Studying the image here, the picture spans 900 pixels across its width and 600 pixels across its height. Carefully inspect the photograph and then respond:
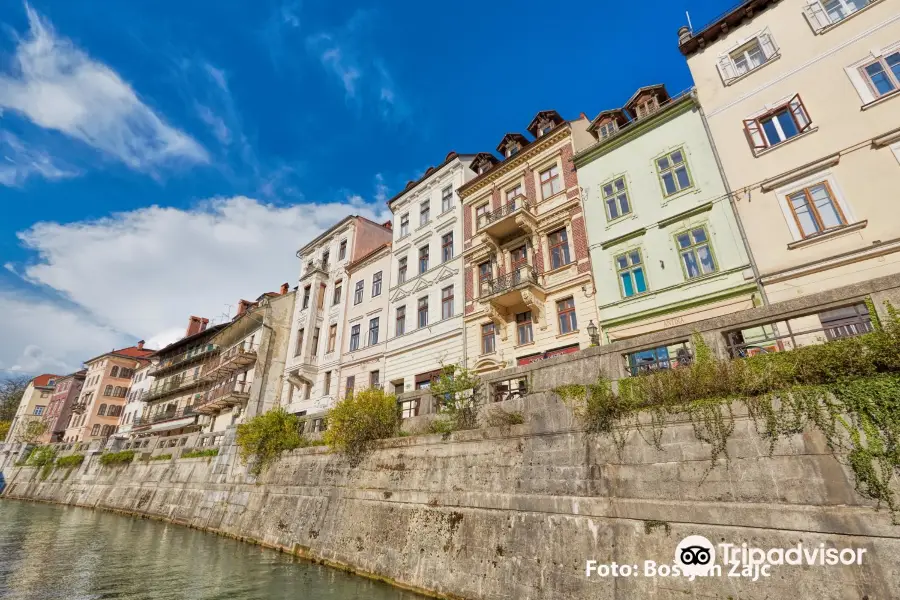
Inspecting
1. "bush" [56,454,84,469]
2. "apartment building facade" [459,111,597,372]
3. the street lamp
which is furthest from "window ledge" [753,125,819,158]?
"bush" [56,454,84,469]

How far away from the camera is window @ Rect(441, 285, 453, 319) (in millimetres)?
20956

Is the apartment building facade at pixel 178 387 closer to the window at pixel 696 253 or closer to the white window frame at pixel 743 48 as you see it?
the window at pixel 696 253

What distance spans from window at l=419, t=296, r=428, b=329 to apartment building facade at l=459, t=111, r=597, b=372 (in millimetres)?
3139

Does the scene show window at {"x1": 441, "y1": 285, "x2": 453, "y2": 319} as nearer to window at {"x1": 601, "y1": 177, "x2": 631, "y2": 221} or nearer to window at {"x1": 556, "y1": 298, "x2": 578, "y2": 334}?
→ window at {"x1": 556, "y1": 298, "x2": 578, "y2": 334}

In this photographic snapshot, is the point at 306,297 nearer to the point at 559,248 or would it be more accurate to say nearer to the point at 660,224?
the point at 559,248

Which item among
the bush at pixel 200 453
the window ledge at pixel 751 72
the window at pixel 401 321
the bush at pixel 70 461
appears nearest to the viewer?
the window ledge at pixel 751 72

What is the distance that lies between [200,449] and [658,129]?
91.4 feet

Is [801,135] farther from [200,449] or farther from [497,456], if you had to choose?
[200,449]

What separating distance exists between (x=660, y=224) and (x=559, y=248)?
4.26m

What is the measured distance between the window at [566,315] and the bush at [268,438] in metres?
11.8

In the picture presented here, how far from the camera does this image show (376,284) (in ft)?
85.8

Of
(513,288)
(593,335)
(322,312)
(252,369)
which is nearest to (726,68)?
(593,335)

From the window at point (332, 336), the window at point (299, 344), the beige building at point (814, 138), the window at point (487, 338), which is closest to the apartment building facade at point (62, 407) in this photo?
the window at point (299, 344)

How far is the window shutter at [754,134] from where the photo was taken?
13391 mm
